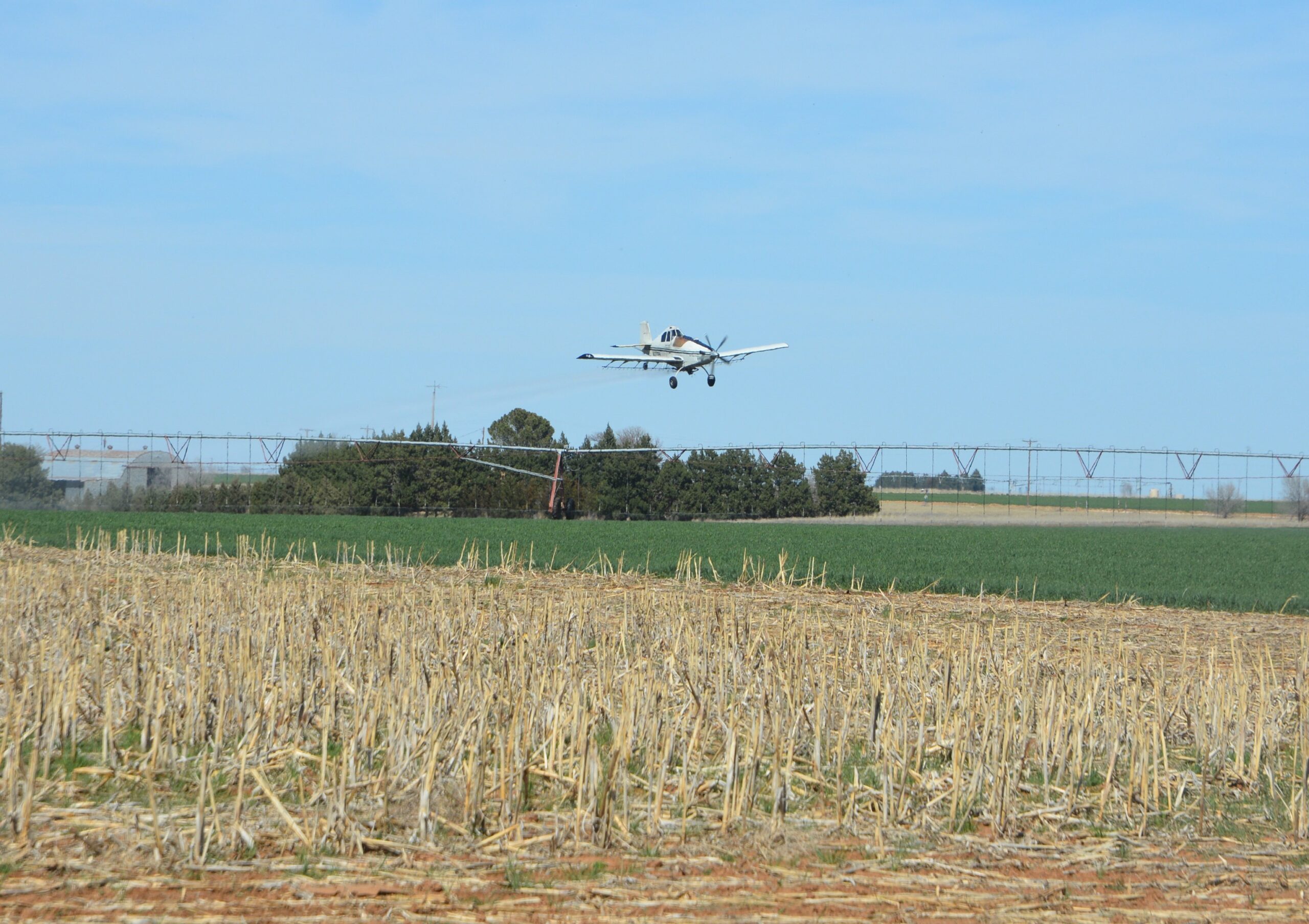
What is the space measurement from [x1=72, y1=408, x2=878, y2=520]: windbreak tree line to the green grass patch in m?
16.1

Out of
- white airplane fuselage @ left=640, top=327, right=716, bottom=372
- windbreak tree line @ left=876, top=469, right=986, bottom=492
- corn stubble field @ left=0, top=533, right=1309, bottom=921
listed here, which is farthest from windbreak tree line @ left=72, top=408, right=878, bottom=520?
corn stubble field @ left=0, top=533, right=1309, bottom=921

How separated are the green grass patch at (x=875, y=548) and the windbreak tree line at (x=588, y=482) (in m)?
16.1

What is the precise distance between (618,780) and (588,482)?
7302 cm

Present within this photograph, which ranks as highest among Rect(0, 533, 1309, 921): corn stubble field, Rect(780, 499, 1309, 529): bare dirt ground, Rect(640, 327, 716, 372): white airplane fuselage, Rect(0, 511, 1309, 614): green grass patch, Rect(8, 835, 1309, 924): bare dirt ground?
Rect(640, 327, 716, 372): white airplane fuselage

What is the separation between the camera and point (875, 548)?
38094 mm

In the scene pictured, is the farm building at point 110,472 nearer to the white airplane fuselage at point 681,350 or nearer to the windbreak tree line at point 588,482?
the windbreak tree line at point 588,482

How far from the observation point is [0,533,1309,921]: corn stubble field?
19.8 feet

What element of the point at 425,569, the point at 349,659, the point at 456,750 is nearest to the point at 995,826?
the point at 456,750

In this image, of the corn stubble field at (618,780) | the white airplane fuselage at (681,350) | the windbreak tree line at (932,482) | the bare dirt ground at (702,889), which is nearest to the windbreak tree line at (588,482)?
the windbreak tree line at (932,482)

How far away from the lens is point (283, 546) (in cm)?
3381

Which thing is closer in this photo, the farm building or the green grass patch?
the green grass patch

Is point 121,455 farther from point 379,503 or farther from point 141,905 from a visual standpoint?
point 141,905

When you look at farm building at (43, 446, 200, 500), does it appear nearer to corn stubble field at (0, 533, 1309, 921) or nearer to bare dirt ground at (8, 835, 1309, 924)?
corn stubble field at (0, 533, 1309, 921)

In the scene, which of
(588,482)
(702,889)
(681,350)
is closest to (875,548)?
(681,350)
